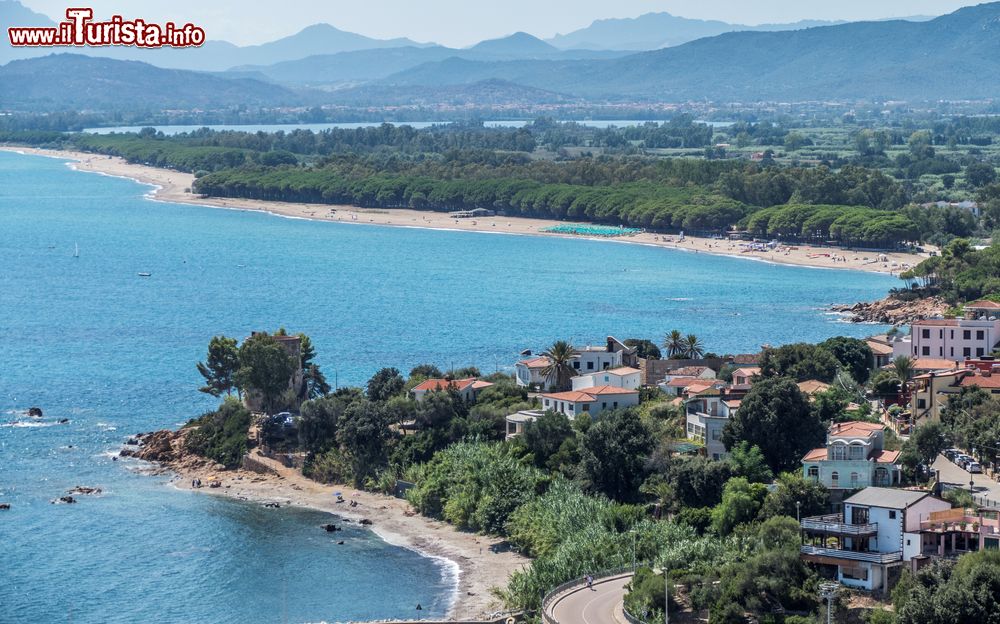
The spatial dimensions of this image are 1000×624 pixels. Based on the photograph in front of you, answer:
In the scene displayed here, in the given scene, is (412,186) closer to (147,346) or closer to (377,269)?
(377,269)

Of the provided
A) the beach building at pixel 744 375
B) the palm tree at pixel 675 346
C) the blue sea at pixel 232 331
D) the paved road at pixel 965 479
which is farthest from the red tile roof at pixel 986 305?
the paved road at pixel 965 479

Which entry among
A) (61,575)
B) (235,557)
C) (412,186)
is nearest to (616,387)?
(235,557)

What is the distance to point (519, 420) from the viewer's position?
42.8m

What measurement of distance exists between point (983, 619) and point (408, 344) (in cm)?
4021

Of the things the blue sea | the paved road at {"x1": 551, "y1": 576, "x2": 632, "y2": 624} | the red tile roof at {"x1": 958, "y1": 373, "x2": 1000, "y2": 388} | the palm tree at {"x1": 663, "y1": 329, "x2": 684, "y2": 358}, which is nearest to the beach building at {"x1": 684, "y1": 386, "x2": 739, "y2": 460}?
the red tile roof at {"x1": 958, "y1": 373, "x2": 1000, "y2": 388}

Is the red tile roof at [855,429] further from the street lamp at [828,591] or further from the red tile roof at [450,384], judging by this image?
the red tile roof at [450,384]

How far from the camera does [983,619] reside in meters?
26.5

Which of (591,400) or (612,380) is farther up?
(612,380)

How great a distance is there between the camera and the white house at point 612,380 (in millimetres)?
45219

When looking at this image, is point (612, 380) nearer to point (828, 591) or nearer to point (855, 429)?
point (855, 429)

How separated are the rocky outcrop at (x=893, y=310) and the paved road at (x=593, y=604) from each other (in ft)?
128

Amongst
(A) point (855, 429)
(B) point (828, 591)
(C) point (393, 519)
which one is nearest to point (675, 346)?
(C) point (393, 519)

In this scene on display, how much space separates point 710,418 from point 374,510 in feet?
27.4

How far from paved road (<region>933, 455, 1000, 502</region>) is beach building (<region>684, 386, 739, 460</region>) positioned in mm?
4522
